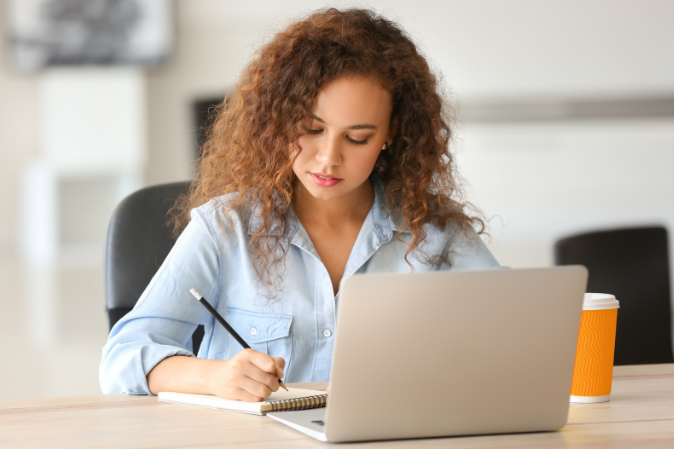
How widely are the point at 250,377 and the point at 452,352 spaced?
31 centimetres

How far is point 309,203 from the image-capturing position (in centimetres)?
135

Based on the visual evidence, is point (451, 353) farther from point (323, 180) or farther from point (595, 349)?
point (323, 180)

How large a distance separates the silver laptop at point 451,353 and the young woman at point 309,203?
0.49 metres

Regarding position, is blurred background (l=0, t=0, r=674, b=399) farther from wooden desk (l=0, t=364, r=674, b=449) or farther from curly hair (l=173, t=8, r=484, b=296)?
wooden desk (l=0, t=364, r=674, b=449)

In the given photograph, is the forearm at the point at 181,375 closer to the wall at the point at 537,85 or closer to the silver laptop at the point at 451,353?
the silver laptop at the point at 451,353

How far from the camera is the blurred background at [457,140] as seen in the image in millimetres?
3168

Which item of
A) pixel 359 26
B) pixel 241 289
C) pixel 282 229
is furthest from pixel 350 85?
pixel 241 289

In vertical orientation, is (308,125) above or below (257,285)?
above

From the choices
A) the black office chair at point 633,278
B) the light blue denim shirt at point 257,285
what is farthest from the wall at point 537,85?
the light blue denim shirt at point 257,285

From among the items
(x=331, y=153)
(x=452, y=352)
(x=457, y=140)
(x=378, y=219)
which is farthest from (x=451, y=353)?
(x=457, y=140)

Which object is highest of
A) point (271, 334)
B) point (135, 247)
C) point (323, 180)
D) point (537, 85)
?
point (537, 85)

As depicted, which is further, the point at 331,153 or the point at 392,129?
the point at 392,129

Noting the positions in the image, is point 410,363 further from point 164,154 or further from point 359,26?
point 164,154

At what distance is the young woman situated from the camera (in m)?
1.18
